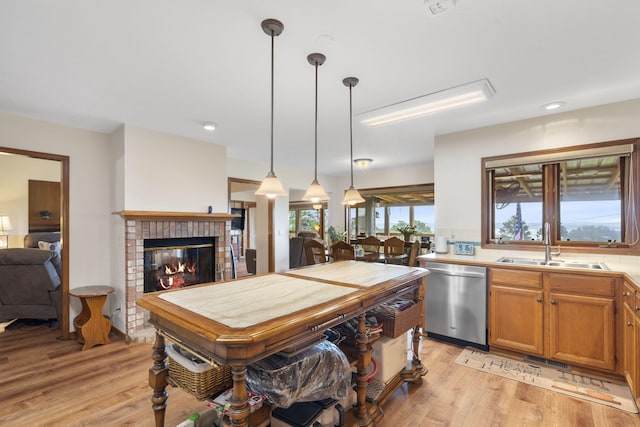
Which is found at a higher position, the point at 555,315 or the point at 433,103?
the point at 433,103

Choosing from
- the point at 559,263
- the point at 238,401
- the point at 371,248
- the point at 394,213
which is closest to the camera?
the point at 238,401

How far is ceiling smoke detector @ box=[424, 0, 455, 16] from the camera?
4.87 ft

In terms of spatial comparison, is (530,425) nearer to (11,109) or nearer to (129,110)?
(129,110)

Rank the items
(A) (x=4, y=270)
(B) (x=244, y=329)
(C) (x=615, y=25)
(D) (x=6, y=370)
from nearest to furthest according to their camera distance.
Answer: (B) (x=244, y=329) → (C) (x=615, y=25) → (D) (x=6, y=370) → (A) (x=4, y=270)

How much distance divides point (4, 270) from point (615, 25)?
601 cm

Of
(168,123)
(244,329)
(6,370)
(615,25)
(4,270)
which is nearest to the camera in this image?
(244,329)

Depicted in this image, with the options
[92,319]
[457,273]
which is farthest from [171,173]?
[457,273]

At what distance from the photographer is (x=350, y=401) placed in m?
1.96

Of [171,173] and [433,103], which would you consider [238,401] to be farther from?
[171,173]

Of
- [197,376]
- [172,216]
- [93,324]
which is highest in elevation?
[172,216]

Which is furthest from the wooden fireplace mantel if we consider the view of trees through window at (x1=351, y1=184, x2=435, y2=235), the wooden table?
the view of trees through window at (x1=351, y1=184, x2=435, y2=235)

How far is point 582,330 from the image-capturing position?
2.57m

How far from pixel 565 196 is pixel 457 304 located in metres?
1.61

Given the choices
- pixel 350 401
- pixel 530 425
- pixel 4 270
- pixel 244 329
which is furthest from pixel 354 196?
pixel 4 270
